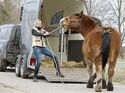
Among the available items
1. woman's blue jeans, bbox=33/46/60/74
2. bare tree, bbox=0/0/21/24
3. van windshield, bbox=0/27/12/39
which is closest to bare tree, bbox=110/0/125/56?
bare tree, bbox=0/0/21/24

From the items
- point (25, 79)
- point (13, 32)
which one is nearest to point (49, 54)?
point (25, 79)

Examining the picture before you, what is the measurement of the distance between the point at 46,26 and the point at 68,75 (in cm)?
375

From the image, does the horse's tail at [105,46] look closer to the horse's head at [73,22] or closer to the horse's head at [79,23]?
the horse's head at [79,23]

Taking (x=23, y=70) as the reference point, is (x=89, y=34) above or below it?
above

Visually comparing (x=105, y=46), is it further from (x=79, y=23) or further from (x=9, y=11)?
(x=9, y=11)

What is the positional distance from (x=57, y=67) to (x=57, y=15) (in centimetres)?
419

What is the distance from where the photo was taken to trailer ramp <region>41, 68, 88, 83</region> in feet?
53.6

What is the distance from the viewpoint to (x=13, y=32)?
21.9 m

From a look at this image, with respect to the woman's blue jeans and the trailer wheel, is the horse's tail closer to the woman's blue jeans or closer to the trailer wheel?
the woman's blue jeans

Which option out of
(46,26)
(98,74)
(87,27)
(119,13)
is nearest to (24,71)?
(46,26)

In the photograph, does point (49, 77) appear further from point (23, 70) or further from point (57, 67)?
point (23, 70)

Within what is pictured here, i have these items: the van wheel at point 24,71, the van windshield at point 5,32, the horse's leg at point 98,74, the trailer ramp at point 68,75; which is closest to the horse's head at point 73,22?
the horse's leg at point 98,74

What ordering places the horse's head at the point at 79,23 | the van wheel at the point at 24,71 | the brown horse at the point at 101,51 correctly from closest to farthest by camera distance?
the brown horse at the point at 101,51, the horse's head at the point at 79,23, the van wheel at the point at 24,71

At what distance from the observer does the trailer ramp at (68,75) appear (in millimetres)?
16328
